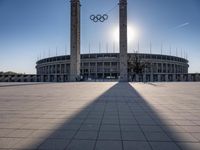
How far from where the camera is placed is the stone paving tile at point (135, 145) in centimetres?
439

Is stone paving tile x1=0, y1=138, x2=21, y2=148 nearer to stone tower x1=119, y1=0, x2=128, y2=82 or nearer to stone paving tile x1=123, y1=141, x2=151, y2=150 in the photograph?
stone paving tile x1=123, y1=141, x2=151, y2=150

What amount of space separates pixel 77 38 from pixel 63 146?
57.8 metres

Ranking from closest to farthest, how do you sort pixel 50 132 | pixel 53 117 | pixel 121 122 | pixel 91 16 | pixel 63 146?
1. pixel 63 146
2. pixel 50 132
3. pixel 121 122
4. pixel 53 117
5. pixel 91 16

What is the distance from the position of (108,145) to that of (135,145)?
1.88ft

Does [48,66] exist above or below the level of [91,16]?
below

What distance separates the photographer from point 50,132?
5.51m

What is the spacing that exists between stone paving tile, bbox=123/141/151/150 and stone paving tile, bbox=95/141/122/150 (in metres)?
0.13

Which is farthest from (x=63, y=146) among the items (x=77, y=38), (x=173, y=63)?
(x=173, y=63)

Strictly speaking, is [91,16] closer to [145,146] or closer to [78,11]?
[78,11]

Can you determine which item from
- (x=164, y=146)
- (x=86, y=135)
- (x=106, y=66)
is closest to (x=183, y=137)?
(x=164, y=146)

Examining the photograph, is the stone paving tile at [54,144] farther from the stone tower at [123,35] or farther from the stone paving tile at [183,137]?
the stone tower at [123,35]

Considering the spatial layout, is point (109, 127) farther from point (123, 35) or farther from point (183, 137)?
point (123, 35)

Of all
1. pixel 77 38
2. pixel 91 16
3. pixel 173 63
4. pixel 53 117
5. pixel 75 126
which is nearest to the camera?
pixel 75 126

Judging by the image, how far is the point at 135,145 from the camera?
4566 mm
